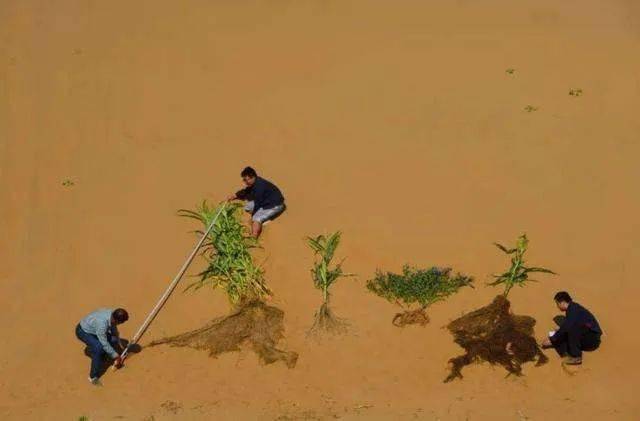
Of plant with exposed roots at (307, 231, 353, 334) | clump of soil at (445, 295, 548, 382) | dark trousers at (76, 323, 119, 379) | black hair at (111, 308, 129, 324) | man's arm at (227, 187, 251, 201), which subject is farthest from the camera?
man's arm at (227, 187, 251, 201)

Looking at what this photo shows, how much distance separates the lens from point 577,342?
6250 millimetres

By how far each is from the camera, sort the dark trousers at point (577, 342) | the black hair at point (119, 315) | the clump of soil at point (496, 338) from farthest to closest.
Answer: the clump of soil at point (496, 338) < the dark trousers at point (577, 342) < the black hair at point (119, 315)

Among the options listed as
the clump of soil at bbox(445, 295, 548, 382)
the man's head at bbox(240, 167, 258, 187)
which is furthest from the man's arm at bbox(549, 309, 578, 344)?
the man's head at bbox(240, 167, 258, 187)

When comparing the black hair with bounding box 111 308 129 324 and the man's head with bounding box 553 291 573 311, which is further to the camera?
the man's head with bounding box 553 291 573 311

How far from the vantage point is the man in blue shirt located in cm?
602

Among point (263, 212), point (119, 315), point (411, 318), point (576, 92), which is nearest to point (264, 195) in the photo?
point (263, 212)

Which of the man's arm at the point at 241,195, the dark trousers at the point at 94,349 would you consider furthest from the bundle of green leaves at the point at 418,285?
the dark trousers at the point at 94,349

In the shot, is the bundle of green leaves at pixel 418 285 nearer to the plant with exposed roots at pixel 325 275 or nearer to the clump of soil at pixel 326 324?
the plant with exposed roots at pixel 325 275

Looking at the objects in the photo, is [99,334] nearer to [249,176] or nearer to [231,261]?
[231,261]

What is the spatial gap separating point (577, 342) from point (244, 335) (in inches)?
115

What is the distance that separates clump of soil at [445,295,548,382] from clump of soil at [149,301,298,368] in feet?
4.97

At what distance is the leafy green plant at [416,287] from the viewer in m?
6.81

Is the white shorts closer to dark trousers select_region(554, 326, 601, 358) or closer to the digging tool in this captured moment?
the digging tool

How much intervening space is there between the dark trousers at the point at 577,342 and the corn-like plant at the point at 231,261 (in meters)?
2.76
